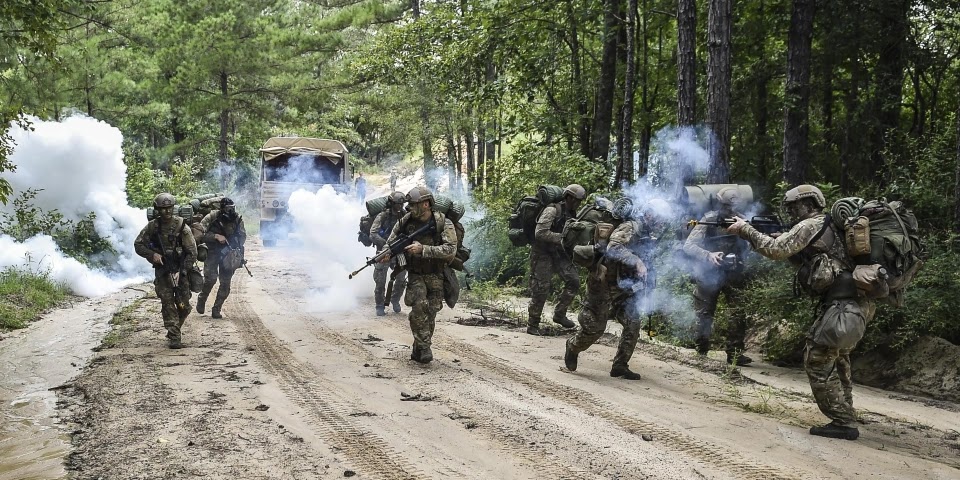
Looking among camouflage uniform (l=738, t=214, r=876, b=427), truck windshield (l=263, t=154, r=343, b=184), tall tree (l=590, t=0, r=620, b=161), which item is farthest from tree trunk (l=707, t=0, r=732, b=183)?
truck windshield (l=263, t=154, r=343, b=184)

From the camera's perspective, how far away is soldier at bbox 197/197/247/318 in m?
11.8

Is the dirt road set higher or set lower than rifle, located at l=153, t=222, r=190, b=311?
lower

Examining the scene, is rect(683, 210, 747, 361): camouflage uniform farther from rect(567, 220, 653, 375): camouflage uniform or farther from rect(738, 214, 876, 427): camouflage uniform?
rect(738, 214, 876, 427): camouflage uniform

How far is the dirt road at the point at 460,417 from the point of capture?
5.07m

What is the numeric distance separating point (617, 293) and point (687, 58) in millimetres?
4304

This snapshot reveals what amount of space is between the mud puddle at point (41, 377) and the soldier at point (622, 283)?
4587 mm

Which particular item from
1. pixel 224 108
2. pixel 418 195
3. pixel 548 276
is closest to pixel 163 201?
pixel 418 195

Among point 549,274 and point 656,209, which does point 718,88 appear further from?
point 549,274

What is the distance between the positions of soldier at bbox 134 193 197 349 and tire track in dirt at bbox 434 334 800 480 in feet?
11.3

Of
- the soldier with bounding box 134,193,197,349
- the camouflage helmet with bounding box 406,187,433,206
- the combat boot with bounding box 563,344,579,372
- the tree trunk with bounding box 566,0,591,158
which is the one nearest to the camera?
the combat boot with bounding box 563,344,579,372

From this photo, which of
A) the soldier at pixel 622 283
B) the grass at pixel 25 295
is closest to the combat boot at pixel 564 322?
the soldier at pixel 622 283

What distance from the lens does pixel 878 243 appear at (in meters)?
5.50

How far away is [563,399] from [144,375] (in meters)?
4.21

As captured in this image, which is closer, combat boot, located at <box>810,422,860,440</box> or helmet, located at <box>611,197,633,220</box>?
combat boot, located at <box>810,422,860,440</box>
